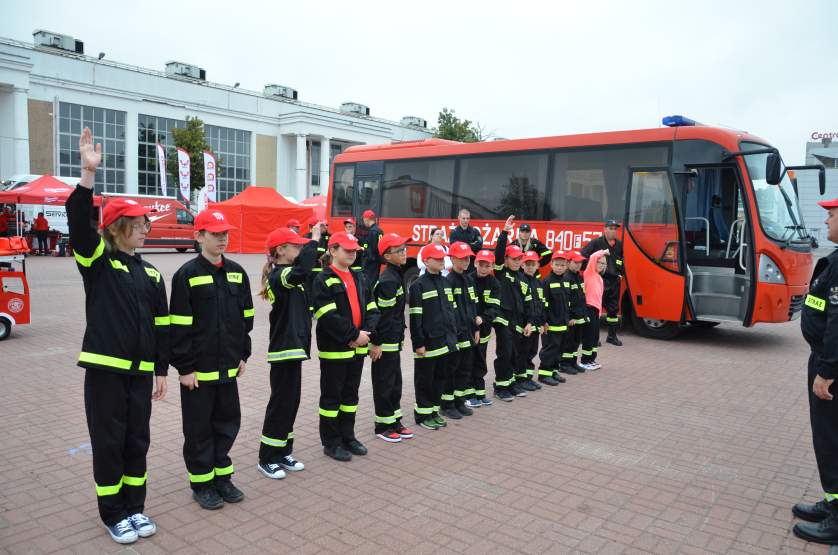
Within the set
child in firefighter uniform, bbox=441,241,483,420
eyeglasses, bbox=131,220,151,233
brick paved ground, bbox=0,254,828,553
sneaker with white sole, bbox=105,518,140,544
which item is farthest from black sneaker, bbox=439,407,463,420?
eyeglasses, bbox=131,220,151,233

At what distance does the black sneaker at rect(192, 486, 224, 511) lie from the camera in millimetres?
4277

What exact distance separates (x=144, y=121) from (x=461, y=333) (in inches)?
1534

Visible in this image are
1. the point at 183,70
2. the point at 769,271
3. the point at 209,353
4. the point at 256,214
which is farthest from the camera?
the point at 183,70

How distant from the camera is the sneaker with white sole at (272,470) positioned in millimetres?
4848

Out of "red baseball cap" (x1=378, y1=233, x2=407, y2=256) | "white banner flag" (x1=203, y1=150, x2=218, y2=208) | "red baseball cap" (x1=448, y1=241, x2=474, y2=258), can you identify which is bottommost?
"red baseball cap" (x1=448, y1=241, x2=474, y2=258)

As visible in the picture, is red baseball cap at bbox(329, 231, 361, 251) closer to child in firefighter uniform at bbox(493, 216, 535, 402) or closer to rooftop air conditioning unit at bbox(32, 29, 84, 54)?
child in firefighter uniform at bbox(493, 216, 535, 402)

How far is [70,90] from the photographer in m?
36.3

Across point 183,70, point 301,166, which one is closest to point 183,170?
point 301,166

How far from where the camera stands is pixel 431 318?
241 inches

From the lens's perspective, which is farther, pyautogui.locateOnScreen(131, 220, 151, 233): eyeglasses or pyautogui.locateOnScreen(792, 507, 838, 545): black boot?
pyautogui.locateOnScreen(792, 507, 838, 545): black boot

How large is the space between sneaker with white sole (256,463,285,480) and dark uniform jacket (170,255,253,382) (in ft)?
3.10

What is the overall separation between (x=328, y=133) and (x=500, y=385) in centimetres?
4286

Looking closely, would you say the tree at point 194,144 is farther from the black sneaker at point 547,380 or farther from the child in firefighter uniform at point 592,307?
the black sneaker at point 547,380

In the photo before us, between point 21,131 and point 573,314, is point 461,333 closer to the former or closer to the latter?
point 573,314
